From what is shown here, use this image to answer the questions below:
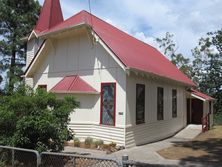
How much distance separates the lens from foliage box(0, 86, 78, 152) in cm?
873

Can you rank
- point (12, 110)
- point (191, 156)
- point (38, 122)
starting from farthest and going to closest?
point (191, 156)
point (12, 110)
point (38, 122)

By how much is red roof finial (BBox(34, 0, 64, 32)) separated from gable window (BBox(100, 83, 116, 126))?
40.4ft

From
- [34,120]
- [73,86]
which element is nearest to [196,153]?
[73,86]

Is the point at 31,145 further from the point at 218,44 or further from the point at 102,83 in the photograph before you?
the point at 218,44

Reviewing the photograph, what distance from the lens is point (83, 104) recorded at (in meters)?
15.4

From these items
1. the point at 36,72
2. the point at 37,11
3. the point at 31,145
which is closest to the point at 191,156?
the point at 31,145

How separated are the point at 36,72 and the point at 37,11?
18519mm

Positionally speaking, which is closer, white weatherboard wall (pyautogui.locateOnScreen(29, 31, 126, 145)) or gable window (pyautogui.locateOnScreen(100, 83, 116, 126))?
white weatherboard wall (pyautogui.locateOnScreen(29, 31, 126, 145))

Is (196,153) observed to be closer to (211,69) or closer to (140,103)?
(140,103)

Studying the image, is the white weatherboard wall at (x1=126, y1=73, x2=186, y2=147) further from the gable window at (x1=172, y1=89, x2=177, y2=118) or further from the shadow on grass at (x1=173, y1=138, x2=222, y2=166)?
the shadow on grass at (x1=173, y1=138, x2=222, y2=166)

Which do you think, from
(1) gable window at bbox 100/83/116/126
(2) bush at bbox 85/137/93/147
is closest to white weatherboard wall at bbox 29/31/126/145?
(1) gable window at bbox 100/83/116/126

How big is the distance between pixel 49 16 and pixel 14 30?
9.80 metres

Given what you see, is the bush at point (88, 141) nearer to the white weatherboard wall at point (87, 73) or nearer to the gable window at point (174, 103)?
the white weatherboard wall at point (87, 73)

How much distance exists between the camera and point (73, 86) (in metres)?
15.4
